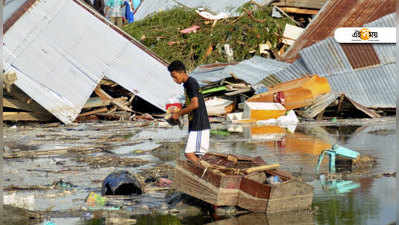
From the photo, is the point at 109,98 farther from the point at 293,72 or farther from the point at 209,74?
the point at 293,72

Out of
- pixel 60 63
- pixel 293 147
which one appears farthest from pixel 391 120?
pixel 60 63

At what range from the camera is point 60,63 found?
60.6ft

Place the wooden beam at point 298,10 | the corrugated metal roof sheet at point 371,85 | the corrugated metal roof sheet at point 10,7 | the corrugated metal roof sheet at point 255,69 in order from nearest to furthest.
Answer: the corrugated metal roof sheet at point 371,85, the corrugated metal roof sheet at point 255,69, the corrugated metal roof sheet at point 10,7, the wooden beam at point 298,10

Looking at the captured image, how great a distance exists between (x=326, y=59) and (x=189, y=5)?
363 inches

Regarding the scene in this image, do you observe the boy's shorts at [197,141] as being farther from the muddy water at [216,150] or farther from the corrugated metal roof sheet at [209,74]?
the corrugated metal roof sheet at [209,74]

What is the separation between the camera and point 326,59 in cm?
1897

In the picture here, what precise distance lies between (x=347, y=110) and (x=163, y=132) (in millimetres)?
5509

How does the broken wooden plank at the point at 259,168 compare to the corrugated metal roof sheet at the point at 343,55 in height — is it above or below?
below

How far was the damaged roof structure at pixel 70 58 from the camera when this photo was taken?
17.8 m

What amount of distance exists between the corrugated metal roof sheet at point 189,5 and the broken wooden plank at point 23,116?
923 centimetres

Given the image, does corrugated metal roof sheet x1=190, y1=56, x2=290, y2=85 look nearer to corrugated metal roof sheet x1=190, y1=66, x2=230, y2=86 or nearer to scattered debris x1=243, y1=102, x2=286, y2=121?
corrugated metal roof sheet x1=190, y1=66, x2=230, y2=86

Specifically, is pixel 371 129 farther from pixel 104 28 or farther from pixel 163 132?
pixel 104 28

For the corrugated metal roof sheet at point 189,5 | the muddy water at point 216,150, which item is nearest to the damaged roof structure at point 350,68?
the muddy water at point 216,150

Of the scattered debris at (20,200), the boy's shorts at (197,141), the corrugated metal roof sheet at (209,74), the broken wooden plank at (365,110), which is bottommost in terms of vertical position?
the scattered debris at (20,200)
